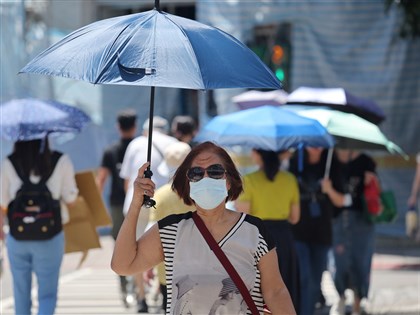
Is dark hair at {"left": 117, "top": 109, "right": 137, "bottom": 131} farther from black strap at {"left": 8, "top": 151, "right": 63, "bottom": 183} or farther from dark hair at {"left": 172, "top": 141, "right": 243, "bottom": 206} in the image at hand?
dark hair at {"left": 172, "top": 141, "right": 243, "bottom": 206}

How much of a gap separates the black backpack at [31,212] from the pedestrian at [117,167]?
3.56 metres

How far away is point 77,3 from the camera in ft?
70.4

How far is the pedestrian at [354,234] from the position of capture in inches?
424

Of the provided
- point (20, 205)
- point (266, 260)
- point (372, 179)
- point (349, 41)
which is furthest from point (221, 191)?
point (349, 41)

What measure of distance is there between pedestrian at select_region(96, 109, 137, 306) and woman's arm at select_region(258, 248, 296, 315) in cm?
669

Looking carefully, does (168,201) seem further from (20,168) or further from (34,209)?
(20,168)

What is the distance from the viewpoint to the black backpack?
8.26m

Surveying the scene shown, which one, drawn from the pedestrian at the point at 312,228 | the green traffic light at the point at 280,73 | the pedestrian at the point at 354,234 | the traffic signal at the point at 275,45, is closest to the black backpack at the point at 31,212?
the pedestrian at the point at 312,228

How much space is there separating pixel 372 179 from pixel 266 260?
221 inches

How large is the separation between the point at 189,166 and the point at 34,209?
10.3 ft

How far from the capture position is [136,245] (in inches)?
209

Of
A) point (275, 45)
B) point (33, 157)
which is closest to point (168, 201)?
point (33, 157)

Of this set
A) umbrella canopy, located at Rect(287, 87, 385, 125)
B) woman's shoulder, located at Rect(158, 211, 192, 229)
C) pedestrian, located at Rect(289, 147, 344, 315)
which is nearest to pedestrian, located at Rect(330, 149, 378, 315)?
umbrella canopy, located at Rect(287, 87, 385, 125)

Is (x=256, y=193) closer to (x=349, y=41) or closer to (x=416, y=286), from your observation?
(x=416, y=286)
